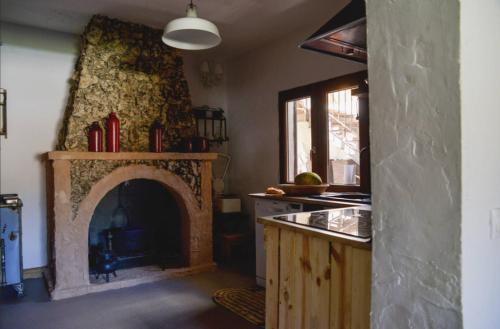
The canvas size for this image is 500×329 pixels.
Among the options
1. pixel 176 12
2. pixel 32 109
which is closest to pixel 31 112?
pixel 32 109

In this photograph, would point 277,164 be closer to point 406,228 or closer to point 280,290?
point 280,290

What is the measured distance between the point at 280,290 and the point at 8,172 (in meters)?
3.15

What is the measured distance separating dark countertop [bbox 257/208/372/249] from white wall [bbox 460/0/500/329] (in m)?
0.31

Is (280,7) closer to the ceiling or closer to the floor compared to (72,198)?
closer to the ceiling

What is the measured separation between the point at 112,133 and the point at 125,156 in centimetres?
25

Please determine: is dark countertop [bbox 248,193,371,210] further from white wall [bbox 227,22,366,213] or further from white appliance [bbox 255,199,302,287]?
white wall [bbox 227,22,366,213]

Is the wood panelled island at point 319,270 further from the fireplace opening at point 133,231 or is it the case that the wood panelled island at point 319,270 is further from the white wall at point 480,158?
the fireplace opening at point 133,231

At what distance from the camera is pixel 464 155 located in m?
0.95

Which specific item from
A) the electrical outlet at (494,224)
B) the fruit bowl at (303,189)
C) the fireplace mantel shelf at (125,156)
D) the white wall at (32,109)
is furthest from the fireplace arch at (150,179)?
Answer: the electrical outlet at (494,224)

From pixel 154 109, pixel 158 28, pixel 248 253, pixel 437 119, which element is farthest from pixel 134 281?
pixel 437 119

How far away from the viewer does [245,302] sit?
9.49 feet

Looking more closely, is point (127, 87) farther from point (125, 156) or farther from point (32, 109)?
point (32, 109)

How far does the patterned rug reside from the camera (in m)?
2.63

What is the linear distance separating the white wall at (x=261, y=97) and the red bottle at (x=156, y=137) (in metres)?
1.23
